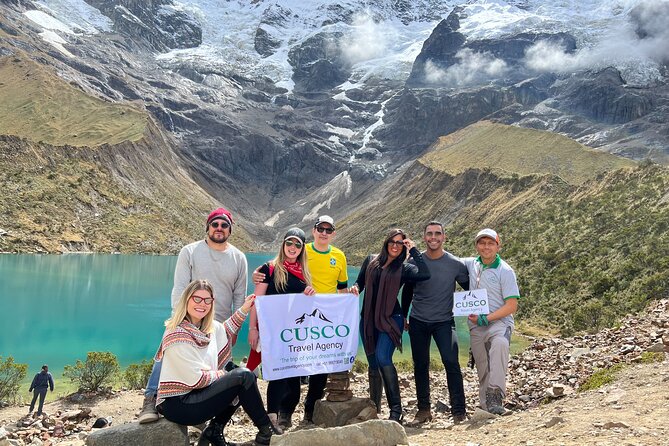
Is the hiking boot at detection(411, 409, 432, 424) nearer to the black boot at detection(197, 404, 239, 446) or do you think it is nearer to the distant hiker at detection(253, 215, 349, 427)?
the distant hiker at detection(253, 215, 349, 427)

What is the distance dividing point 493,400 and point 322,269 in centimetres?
330

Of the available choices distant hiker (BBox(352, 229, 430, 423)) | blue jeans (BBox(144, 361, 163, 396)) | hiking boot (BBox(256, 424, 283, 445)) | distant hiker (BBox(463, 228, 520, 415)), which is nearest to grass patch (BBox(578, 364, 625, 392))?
distant hiker (BBox(463, 228, 520, 415))

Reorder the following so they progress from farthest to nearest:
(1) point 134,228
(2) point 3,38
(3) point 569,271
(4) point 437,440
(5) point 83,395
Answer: (2) point 3,38
(1) point 134,228
(3) point 569,271
(5) point 83,395
(4) point 437,440

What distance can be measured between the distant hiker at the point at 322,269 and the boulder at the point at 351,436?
216 centimetres

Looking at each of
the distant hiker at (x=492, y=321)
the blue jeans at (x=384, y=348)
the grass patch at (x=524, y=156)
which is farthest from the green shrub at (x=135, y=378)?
the grass patch at (x=524, y=156)

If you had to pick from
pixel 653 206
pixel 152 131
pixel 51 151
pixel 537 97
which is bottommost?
pixel 653 206

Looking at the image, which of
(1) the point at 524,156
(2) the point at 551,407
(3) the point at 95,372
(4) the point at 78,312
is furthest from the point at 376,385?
(1) the point at 524,156

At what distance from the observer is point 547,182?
7938cm

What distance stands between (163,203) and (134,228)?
918 inches

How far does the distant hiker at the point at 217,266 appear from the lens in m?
7.84

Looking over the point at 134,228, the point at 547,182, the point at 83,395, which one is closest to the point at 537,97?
the point at 547,182

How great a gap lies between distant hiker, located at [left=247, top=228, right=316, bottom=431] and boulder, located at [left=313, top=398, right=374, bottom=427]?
0.46m

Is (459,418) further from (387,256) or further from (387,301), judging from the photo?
(387,256)

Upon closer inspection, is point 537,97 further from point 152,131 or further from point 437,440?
point 437,440
